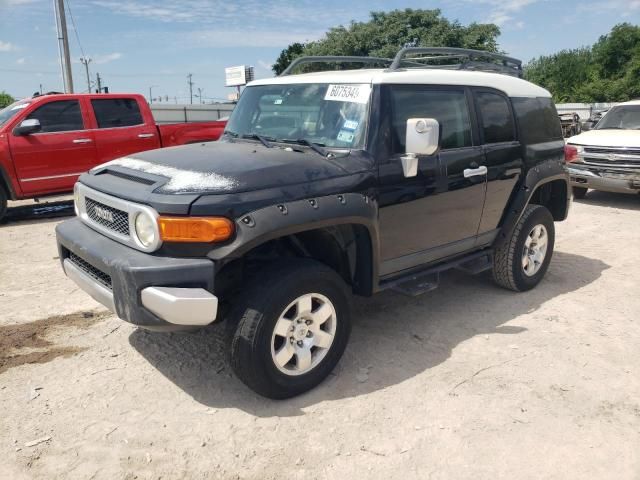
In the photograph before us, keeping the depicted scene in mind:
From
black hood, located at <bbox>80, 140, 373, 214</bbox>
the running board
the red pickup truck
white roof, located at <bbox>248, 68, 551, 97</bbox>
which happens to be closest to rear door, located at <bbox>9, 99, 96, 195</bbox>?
the red pickup truck

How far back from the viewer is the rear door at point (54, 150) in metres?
8.12

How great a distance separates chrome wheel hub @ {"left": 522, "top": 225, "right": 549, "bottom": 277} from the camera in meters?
4.94

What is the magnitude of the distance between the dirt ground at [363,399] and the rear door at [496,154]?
2.62 feet

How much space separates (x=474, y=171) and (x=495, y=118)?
0.61 meters

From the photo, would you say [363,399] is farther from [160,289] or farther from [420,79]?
[420,79]

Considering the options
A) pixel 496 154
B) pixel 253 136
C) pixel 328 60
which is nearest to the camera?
pixel 253 136

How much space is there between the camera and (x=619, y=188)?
880 centimetres

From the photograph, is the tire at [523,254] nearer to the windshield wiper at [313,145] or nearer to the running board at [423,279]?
the running board at [423,279]

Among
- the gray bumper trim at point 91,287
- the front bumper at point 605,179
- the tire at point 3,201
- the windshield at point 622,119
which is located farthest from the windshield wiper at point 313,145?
the windshield at point 622,119

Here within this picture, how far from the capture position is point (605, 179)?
894 cm

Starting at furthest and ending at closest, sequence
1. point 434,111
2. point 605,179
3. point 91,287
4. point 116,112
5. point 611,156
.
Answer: point 116,112 → point 605,179 → point 611,156 → point 434,111 → point 91,287

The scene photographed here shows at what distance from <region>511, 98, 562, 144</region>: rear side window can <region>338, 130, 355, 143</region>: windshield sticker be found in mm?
1916

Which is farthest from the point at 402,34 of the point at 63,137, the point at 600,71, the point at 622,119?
the point at 63,137

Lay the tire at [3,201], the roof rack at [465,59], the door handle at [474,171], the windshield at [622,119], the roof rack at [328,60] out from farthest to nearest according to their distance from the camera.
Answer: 1. the windshield at [622,119]
2. the tire at [3,201]
3. the roof rack at [328,60]
4. the door handle at [474,171]
5. the roof rack at [465,59]
